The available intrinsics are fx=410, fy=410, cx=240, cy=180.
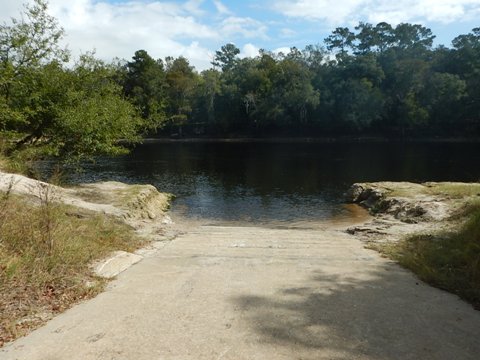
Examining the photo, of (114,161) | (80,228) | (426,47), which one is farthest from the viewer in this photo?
(426,47)

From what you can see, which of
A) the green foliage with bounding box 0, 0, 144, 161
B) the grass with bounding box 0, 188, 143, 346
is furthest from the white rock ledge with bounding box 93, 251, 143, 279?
the green foliage with bounding box 0, 0, 144, 161

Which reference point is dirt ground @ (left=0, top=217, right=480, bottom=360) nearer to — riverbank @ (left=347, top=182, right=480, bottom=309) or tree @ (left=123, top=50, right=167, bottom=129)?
riverbank @ (left=347, top=182, right=480, bottom=309)

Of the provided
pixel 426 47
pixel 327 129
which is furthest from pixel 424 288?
pixel 426 47

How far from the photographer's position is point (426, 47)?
298ft

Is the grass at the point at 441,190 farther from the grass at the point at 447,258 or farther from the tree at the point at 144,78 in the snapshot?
the tree at the point at 144,78

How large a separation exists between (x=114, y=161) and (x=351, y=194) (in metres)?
29.7

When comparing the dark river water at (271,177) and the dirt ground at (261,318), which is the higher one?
the dirt ground at (261,318)

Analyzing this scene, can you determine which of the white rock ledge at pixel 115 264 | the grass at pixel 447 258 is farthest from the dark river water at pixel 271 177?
the white rock ledge at pixel 115 264

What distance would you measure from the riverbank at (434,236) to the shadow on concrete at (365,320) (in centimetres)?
60

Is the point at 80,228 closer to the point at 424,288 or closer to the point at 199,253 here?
the point at 199,253

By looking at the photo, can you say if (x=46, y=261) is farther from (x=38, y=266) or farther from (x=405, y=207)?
(x=405, y=207)

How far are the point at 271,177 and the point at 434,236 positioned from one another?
24669 mm

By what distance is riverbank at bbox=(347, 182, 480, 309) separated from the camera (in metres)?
6.47

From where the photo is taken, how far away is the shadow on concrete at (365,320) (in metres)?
4.09
